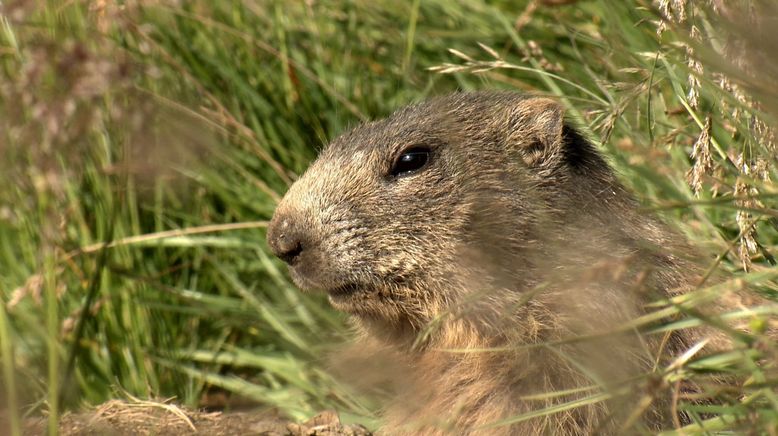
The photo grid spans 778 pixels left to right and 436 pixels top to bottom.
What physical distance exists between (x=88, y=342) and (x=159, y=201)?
0.83 meters

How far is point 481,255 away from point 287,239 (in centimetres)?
69

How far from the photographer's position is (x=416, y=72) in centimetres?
574

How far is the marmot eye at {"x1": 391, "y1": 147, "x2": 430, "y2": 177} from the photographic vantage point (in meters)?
3.89

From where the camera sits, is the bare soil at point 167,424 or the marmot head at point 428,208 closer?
the bare soil at point 167,424

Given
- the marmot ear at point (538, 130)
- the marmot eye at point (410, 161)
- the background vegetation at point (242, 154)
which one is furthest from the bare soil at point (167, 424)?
the marmot ear at point (538, 130)

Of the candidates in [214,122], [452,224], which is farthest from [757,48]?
[214,122]

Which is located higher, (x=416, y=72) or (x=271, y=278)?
(x=416, y=72)

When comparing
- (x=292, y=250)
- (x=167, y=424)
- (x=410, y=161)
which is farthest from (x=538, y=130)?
(x=167, y=424)

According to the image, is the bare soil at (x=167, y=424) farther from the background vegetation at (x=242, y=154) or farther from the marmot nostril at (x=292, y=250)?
the marmot nostril at (x=292, y=250)

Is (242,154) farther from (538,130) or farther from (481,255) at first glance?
(481,255)

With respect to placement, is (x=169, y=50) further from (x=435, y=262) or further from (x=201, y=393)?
(x=435, y=262)

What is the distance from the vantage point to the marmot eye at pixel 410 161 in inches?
153

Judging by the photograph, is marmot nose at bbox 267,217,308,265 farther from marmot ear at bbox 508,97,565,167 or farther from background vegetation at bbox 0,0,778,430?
marmot ear at bbox 508,97,565,167

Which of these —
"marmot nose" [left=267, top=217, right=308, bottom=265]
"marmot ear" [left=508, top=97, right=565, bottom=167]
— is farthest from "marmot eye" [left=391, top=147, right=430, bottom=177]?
"marmot nose" [left=267, top=217, right=308, bottom=265]
